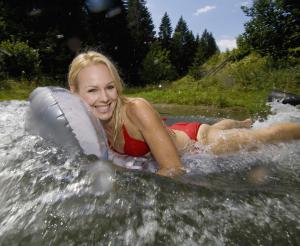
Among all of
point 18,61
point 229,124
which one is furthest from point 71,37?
point 229,124

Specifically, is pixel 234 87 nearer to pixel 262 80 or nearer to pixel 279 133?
pixel 262 80

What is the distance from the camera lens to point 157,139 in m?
2.78

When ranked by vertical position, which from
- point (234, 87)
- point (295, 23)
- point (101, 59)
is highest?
point (101, 59)

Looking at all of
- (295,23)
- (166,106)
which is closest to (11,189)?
(166,106)

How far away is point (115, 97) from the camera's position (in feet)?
9.75

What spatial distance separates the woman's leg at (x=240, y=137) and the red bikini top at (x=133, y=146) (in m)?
0.77

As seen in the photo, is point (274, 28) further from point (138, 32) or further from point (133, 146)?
point (138, 32)

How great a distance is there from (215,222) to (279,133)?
2.31 meters

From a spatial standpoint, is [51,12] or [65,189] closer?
[65,189]

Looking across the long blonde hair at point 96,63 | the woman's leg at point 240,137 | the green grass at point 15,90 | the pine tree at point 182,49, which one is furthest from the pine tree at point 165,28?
the long blonde hair at point 96,63

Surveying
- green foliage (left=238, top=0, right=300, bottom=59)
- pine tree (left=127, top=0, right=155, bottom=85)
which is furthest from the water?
pine tree (left=127, top=0, right=155, bottom=85)

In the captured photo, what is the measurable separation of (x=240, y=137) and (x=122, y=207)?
2.12 m

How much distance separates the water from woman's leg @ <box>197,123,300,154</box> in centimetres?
100

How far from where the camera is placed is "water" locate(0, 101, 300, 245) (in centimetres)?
162
